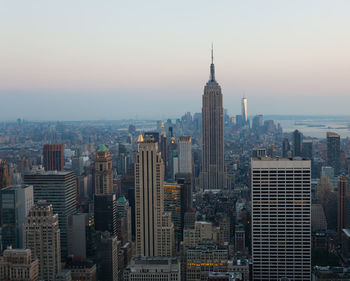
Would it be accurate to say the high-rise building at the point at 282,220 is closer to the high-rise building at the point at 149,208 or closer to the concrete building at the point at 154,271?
the concrete building at the point at 154,271

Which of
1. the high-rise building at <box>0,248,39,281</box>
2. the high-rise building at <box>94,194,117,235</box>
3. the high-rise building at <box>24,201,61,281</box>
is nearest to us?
the high-rise building at <box>0,248,39,281</box>

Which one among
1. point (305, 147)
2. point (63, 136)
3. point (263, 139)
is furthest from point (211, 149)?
point (63, 136)

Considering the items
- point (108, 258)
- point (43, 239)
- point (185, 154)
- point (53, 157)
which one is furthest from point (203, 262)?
point (185, 154)

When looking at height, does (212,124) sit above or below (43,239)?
above

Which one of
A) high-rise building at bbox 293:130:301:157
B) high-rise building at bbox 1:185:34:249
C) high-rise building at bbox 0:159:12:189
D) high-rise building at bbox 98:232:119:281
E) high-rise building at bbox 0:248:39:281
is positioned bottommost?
high-rise building at bbox 98:232:119:281

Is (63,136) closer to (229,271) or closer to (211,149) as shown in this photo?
(229,271)

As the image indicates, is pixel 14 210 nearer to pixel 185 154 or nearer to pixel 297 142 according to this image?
pixel 297 142

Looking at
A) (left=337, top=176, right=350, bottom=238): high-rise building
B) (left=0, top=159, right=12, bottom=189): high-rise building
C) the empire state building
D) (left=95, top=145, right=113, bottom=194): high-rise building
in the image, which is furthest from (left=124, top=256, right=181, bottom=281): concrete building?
the empire state building

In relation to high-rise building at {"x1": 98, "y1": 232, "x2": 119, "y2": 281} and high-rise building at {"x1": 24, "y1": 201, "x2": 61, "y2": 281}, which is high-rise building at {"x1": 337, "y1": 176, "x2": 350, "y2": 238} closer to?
high-rise building at {"x1": 98, "y1": 232, "x2": 119, "y2": 281}
